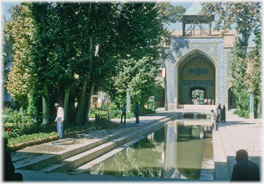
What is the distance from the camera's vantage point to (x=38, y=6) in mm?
10320

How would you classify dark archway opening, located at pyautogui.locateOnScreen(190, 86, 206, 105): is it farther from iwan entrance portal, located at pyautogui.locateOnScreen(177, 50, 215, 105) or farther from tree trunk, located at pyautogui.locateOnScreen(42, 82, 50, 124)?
tree trunk, located at pyautogui.locateOnScreen(42, 82, 50, 124)

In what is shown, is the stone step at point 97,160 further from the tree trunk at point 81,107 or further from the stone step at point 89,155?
the tree trunk at point 81,107

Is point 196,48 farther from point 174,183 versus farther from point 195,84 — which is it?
point 174,183

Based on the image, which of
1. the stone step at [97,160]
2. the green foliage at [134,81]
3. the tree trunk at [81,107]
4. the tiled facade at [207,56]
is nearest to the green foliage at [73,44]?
the tree trunk at [81,107]

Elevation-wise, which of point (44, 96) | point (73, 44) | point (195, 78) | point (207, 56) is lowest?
point (44, 96)

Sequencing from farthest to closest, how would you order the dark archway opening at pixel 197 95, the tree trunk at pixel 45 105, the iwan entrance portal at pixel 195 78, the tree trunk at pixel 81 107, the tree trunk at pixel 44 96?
the dark archway opening at pixel 197 95
the iwan entrance portal at pixel 195 78
the tree trunk at pixel 81 107
the tree trunk at pixel 45 105
the tree trunk at pixel 44 96

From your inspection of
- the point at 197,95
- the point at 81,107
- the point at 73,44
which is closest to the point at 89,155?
the point at 81,107

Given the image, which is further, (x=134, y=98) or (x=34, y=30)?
(x=134, y=98)

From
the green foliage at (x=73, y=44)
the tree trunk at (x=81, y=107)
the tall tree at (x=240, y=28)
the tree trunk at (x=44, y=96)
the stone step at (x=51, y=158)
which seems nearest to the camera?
the stone step at (x=51, y=158)

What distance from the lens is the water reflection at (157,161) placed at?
20.5 feet

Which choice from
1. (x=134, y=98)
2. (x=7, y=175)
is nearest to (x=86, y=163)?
(x=7, y=175)

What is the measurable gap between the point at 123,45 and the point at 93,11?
7.33 ft

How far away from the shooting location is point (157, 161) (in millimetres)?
7430

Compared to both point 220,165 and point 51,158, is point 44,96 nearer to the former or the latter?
point 51,158
